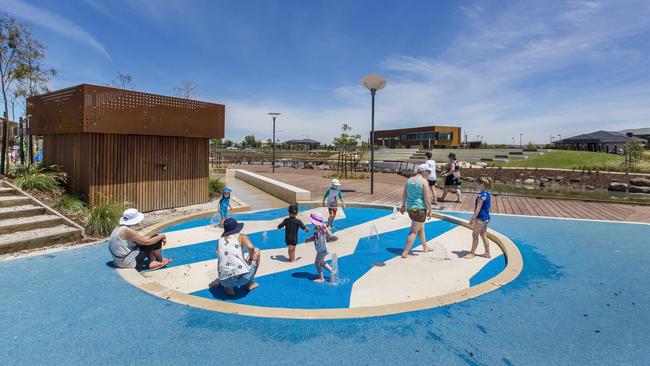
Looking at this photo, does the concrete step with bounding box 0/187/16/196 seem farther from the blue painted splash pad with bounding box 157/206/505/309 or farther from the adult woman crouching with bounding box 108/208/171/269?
the adult woman crouching with bounding box 108/208/171/269

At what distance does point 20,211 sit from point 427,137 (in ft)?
248

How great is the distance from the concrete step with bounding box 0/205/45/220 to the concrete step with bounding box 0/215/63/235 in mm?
103

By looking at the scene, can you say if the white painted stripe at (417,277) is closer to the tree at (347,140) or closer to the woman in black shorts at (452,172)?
the woman in black shorts at (452,172)

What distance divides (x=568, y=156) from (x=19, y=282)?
5012 centimetres

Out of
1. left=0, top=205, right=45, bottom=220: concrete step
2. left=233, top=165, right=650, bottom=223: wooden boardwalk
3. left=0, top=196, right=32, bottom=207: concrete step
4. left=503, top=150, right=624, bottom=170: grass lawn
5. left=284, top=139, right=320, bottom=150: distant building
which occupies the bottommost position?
left=233, top=165, right=650, bottom=223: wooden boardwalk

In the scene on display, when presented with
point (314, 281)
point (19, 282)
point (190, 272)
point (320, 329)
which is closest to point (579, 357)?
point (320, 329)

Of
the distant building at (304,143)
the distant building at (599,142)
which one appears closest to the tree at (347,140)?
the distant building at (599,142)

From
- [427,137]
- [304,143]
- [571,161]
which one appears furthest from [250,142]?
[571,161]

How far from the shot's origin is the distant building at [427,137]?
73.2 m

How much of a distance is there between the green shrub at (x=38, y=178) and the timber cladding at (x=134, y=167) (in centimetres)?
32

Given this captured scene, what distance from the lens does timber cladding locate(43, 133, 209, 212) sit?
9.70m

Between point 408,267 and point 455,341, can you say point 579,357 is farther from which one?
point 408,267

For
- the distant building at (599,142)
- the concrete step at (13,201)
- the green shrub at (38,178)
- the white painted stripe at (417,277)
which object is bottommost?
the white painted stripe at (417,277)

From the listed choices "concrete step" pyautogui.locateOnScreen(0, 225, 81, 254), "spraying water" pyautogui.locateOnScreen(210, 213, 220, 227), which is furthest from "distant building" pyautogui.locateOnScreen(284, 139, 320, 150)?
"concrete step" pyautogui.locateOnScreen(0, 225, 81, 254)
